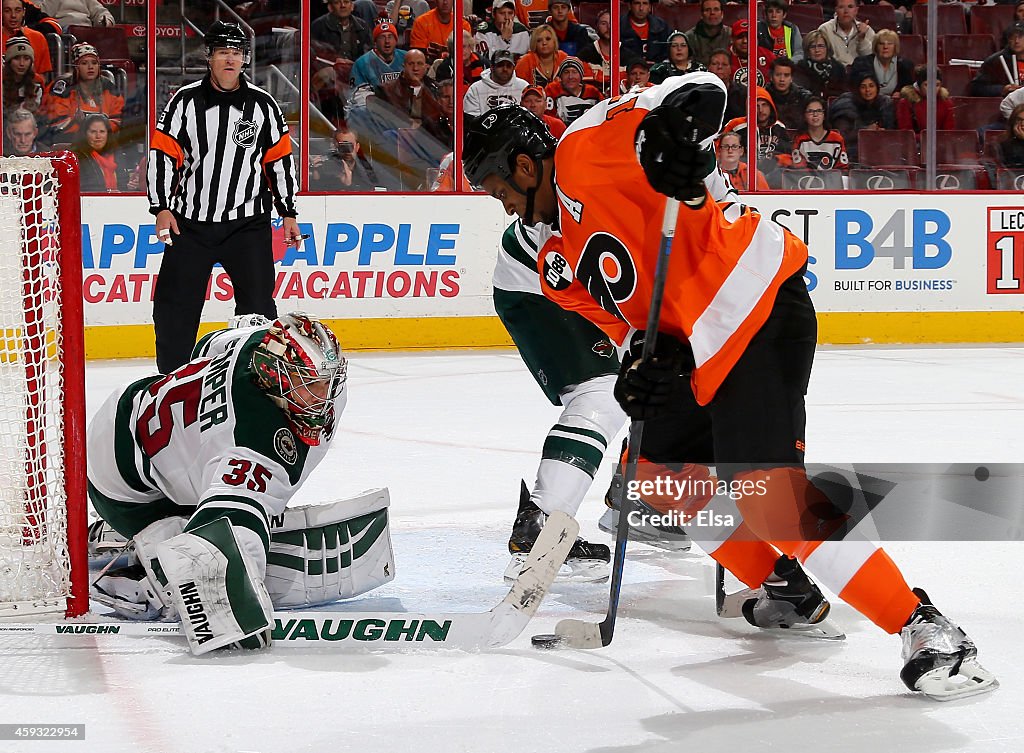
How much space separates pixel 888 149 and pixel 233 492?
6.00m

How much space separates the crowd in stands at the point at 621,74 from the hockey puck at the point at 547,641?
5.00 m

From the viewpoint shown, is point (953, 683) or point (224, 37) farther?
point (224, 37)

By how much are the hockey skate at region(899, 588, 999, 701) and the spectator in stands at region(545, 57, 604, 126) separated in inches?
227

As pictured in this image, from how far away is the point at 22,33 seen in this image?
6.72 metres

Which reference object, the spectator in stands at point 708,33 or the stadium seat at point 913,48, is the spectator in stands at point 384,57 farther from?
the stadium seat at point 913,48

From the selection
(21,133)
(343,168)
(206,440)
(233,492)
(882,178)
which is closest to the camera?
(233,492)

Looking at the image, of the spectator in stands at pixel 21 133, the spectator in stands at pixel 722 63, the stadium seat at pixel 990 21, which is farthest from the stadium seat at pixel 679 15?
the spectator in stands at pixel 21 133

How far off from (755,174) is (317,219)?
231 cm

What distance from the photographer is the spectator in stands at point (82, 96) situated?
6.75 metres

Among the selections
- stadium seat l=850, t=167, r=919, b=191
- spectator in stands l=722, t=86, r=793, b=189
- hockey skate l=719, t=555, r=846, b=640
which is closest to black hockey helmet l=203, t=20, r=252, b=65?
hockey skate l=719, t=555, r=846, b=640

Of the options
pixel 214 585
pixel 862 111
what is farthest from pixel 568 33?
pixel 214 585

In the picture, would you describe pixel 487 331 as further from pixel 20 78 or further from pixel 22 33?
pixel 22 33

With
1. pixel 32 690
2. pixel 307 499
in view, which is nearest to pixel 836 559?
pixel 32 690

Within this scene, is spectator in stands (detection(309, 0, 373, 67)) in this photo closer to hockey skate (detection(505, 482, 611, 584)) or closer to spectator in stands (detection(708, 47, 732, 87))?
spectator in stands (detection(708, 47, 732, 87))
